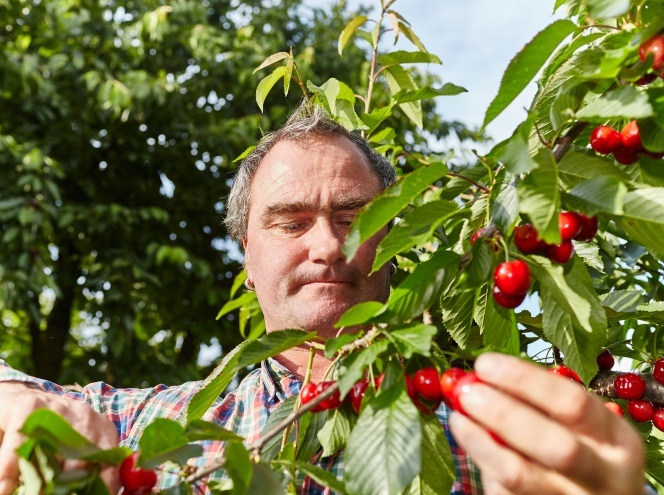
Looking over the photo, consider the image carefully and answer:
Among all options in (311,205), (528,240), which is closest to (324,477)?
(528,240)

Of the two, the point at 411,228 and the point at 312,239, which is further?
the point at 312,239

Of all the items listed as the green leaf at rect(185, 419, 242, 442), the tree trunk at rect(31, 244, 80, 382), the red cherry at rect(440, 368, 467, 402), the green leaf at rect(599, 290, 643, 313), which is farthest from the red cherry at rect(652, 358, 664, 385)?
the tree trunk at rect(31, 244, 80, 382)

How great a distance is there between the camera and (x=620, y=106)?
0.81 m

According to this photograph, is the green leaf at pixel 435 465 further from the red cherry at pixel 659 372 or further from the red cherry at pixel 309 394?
the red cherry at pixel 659 372

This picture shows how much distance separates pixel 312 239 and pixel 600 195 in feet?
2.91

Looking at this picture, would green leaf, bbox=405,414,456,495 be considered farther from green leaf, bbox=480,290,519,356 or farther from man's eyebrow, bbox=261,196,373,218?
man's eyebrow, bbox=261,196,373,218

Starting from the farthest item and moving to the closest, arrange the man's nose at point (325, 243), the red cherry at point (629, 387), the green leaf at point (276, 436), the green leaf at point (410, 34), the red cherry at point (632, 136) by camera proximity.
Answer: the green leaf at point (410, 34)
the man's nose at point (325, 243)
the red cherry at point (629, 387)
the green leaf at point (276, 436)
the red cherry at point (632, 136)

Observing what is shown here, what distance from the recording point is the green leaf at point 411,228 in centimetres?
93

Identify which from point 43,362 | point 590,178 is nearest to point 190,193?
point 43,362

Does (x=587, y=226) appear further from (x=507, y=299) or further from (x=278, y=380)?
(x=278, y=380)

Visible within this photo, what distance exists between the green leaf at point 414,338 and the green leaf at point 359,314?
0.12 ft

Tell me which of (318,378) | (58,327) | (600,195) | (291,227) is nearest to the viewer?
(600,195)

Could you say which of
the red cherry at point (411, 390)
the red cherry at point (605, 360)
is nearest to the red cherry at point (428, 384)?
the red cherry at point (411, 390)

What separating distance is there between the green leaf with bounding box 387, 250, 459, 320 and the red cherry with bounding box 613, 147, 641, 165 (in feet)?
1.07
